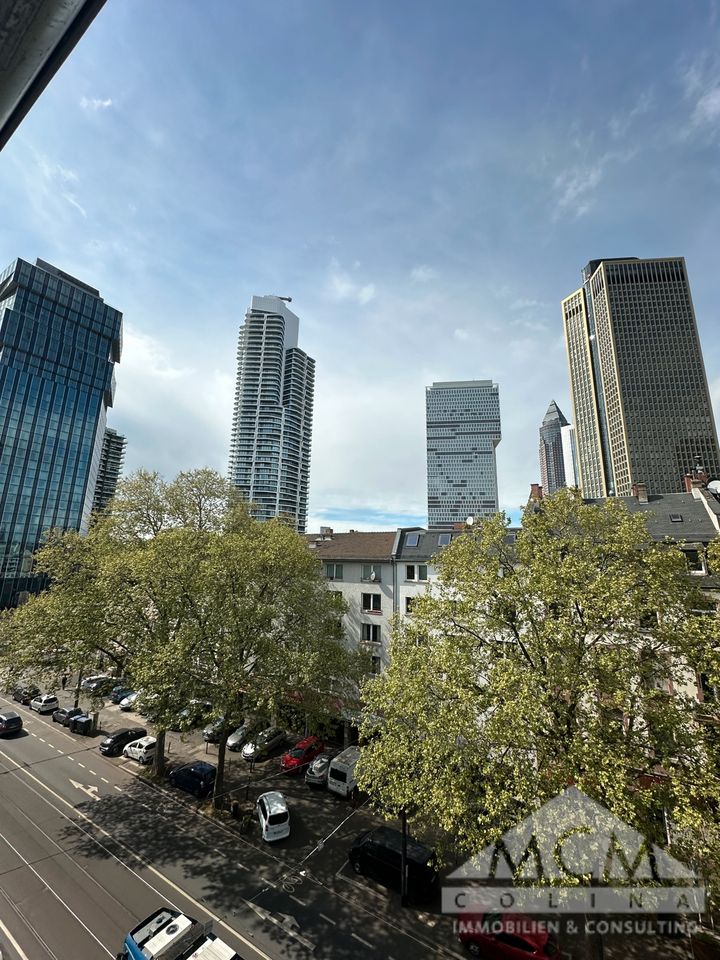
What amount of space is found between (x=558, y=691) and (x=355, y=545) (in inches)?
1033

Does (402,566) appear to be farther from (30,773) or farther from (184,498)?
(30,773)

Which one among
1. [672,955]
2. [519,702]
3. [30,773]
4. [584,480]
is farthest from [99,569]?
[584,480]

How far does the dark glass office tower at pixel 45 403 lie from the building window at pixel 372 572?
102 meters

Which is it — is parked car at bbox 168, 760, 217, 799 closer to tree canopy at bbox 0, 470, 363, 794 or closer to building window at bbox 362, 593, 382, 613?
tree canopy at bbox 0, 470, 363, 794

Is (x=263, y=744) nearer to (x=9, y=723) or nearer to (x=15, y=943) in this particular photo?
(x=15, y=943)

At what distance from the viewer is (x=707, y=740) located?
13375mm

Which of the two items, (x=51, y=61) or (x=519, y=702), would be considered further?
(x=519, y=702)

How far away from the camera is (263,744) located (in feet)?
105

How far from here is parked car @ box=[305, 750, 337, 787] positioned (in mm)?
28625

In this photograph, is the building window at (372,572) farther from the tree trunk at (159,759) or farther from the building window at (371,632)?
the tree trunk at (159,759)

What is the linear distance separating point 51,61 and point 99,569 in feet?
97.5

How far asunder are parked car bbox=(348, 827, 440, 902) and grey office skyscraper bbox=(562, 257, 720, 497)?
167346mm

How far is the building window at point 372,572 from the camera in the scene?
36.1 metres

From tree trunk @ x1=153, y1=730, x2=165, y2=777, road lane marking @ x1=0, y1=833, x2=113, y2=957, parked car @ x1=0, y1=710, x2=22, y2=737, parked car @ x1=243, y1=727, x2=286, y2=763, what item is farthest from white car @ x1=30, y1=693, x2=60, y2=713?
parked car @ x1=243, y1=727, x2=286, y2=763
